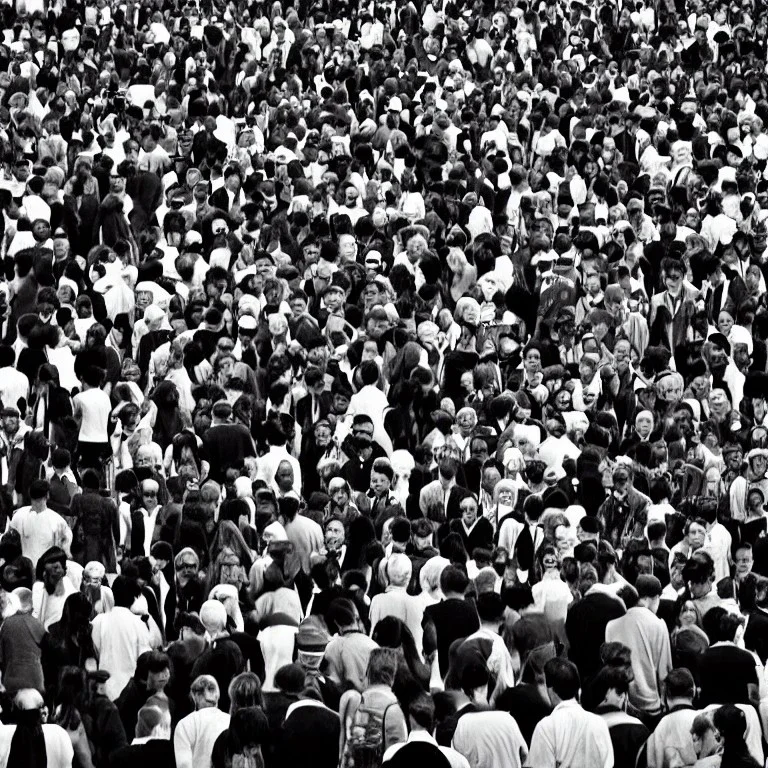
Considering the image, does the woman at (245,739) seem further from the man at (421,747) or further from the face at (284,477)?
the face at (284,477)

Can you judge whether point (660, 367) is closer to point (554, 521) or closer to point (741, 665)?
point (554, 521)

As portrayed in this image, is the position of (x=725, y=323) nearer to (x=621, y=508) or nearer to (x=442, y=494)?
(x=621, y=508)

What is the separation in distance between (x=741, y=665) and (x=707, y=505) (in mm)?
3089

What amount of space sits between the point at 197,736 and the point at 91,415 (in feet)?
19.6

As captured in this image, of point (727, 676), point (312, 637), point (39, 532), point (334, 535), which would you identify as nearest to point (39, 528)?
point (39, 532)

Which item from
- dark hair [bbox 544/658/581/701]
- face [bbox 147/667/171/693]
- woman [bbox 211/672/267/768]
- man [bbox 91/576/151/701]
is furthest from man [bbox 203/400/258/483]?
dark hair [bbox 544/658/581/701]

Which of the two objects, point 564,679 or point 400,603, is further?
point 400,603

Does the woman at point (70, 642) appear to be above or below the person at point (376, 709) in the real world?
above

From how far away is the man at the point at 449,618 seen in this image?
1311cm

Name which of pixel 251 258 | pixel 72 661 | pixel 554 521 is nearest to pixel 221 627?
pixel 72 661

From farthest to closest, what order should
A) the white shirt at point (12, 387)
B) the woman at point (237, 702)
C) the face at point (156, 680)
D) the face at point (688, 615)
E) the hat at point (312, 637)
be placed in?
the white shirt at point (12, 387) → the face at point (688, 615) → the hat at point (312, 637) → the face at point (156, 680) → the woman at point (237, 702)

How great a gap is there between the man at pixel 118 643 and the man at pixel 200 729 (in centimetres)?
162

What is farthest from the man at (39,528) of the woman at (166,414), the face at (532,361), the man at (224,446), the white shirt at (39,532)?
the face at (532,361)

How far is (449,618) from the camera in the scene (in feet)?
43.0
